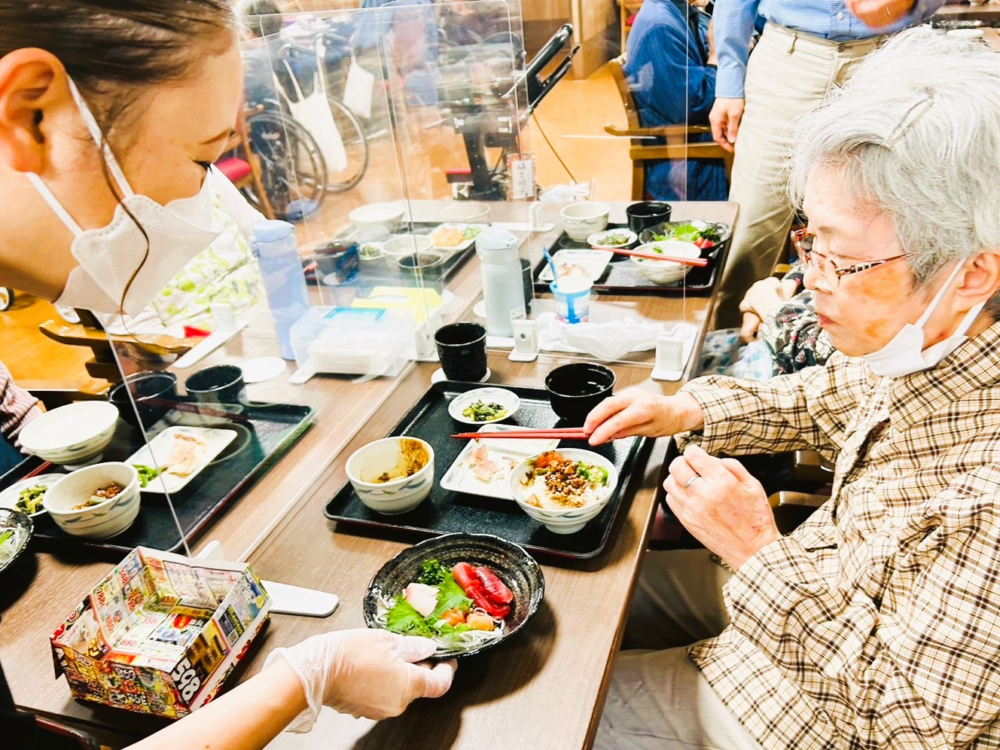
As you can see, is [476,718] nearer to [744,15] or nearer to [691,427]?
[691,427]

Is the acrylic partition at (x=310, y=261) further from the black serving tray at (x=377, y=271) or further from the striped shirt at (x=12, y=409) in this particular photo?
the striped shirt at (x=12, y=409)

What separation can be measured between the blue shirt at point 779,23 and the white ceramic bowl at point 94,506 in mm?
2570

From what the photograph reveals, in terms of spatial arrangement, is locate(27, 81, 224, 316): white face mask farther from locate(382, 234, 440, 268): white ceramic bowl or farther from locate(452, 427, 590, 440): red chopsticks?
locate(382, 234, 440, 268): white ceramic bowl

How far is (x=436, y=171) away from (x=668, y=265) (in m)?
0.73

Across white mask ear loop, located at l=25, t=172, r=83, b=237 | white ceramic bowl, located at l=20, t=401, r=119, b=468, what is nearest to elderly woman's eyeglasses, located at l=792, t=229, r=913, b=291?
white mask ear loop, located at l=25, t=172, r=83, b=237

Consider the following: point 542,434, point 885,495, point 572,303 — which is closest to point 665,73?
point 572,303

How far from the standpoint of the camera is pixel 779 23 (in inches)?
108

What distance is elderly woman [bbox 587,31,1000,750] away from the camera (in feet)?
3.16

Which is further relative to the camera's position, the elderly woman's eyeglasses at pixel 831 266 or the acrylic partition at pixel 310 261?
the acrylic partition at pixel 310 261

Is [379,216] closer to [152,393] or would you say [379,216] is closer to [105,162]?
[152,393]

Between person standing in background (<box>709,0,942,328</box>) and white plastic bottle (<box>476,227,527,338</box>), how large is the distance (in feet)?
3.95

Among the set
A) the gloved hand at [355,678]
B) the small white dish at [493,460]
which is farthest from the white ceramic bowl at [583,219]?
the gloved hand at [355,678]

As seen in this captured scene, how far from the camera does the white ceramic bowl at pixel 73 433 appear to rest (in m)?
1.53

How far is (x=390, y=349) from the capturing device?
5.86 ft
